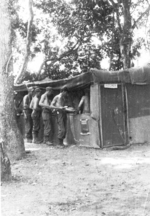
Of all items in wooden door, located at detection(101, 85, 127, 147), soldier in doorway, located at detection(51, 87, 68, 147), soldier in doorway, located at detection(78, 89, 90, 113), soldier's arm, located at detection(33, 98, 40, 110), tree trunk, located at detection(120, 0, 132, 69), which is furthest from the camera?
tree trunk, located at detection(120, 0, 132, 69)

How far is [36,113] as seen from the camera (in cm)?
1110

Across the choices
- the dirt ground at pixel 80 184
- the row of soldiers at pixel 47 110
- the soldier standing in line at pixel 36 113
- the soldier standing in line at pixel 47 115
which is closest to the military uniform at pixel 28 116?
the row of soldiers at pixel 47 110

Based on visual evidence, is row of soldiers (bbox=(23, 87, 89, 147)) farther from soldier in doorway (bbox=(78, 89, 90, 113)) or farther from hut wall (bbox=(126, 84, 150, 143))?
hut wall (bbox=(126, 84, 150, 143))

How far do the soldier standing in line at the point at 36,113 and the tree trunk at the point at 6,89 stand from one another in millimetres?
2504

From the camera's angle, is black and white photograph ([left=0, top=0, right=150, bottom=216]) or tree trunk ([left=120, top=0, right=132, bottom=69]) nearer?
black and white photograph ([left=0, top=0, right=150, bottom=216])

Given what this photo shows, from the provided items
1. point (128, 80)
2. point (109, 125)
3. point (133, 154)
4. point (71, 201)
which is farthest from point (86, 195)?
point (128, 80)

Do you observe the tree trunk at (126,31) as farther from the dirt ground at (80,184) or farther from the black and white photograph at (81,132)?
the dirt ground at (80,184)

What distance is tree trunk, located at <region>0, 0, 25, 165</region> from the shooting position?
328 inches

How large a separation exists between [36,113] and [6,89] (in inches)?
112

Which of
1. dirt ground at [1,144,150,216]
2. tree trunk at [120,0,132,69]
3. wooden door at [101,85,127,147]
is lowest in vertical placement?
dirt ground at [1,144,150,216]

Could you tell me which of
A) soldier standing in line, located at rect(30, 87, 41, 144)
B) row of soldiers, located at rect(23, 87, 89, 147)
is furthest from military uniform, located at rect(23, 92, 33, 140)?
soldier standing in line, located at rect(30, 87, 41, 144)

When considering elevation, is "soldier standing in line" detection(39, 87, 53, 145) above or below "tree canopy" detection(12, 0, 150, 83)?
below

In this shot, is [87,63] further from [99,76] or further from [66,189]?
[66,189]

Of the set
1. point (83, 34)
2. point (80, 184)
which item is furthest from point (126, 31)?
point (80, 184)
